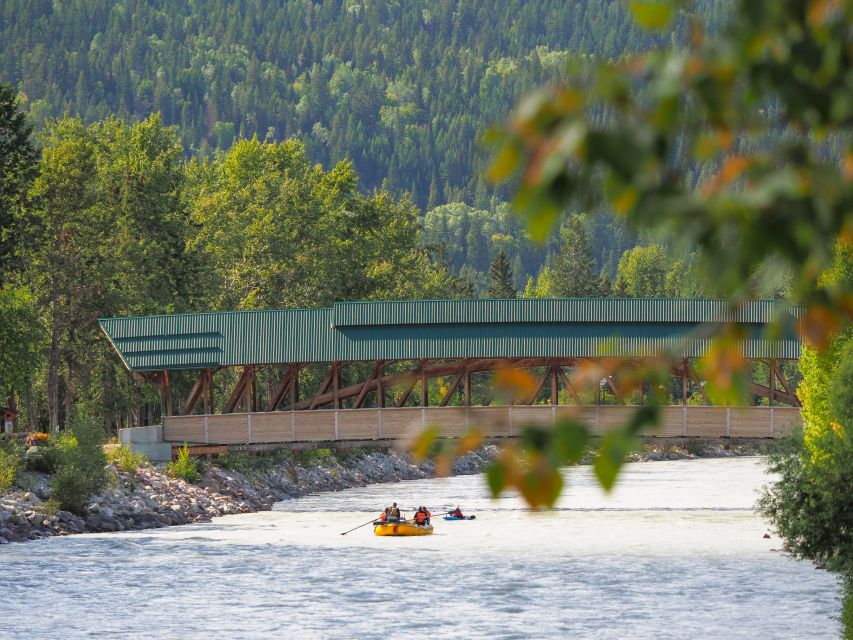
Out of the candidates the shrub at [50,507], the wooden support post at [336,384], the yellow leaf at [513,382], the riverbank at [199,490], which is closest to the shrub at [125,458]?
the riverbank at [199,490]

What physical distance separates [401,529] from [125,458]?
964 cm

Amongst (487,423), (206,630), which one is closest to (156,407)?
(206,630)

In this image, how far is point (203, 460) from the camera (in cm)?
4656

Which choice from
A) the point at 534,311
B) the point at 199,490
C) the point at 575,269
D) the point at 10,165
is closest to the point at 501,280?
the point at 575,269

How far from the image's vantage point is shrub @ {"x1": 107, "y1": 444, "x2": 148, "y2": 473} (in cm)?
4150

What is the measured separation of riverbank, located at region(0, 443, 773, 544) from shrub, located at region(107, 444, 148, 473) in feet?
0.66

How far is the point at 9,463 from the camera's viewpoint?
37125 mm

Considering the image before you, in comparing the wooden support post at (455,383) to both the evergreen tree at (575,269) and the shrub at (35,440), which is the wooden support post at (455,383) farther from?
the evergreen tree at (575,269)

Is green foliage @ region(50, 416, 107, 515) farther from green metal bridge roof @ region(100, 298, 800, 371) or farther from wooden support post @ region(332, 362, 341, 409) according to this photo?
wooden support post @ region(332, 362, 341, 409)

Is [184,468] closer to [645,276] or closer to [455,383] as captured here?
[455,383]

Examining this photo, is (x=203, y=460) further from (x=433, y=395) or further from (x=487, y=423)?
(x=487, y=423)

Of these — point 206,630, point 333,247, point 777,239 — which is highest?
point 333,247

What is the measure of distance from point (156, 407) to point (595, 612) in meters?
42.4

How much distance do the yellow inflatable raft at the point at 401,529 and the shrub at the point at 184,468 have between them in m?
9.19
